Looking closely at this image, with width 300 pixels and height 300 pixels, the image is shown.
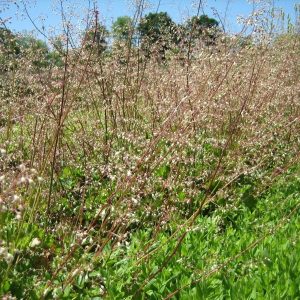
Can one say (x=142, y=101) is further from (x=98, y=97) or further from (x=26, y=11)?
(x=26, y=11)

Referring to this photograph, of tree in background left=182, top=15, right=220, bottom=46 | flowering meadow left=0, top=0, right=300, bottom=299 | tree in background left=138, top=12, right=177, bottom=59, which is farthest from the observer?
tree in background left=182, top=15, right=220, bottom=46

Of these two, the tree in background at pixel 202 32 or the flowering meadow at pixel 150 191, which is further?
the tree in background at pixel 202 32

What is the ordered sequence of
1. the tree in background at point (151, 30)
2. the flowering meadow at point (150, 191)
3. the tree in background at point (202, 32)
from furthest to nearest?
the tree in background at point (202, 32), the tree in background at point (151, 30), the flowering meadow at point (150, 191)

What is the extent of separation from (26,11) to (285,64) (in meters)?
3.33

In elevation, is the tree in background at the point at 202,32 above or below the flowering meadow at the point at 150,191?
above

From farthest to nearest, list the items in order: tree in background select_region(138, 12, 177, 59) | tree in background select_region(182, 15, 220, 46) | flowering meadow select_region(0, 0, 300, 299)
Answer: tree in background select_region(182, 15, 220, 46)
tree in background select_region(138, 12, 177, 59)
flowering meadow select_region(0, 0, 300, 299)

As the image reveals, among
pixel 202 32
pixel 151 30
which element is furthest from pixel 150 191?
pixel 202 32

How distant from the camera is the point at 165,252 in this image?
2.64 m

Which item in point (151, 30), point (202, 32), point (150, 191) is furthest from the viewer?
point (202, 32)

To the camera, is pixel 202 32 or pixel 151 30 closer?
pixel 151 30

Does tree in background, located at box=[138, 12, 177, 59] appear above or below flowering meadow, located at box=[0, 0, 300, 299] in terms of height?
above

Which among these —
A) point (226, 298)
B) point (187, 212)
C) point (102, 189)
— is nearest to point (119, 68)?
point (102, 189)

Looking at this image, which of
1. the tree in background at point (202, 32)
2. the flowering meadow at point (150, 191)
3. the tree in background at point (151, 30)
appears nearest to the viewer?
the flowering meadow at point (150, 191)

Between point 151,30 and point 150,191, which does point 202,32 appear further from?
point 150,191
